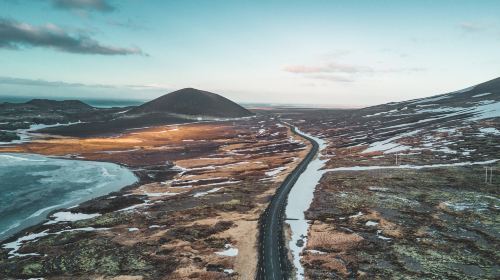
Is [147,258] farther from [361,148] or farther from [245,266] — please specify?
[361,148]

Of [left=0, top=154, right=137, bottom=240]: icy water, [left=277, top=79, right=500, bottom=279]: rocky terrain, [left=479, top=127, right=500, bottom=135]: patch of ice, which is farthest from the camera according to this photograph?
[left=479, top=127, right=500, bottom=135]: patch of ice

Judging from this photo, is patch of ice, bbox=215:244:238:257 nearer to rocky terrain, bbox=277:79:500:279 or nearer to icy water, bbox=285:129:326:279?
icy water, bbox=285:129:326:279

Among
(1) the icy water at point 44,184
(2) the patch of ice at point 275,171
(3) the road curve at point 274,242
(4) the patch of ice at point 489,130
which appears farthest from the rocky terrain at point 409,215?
(1) the icy water at point 44,184

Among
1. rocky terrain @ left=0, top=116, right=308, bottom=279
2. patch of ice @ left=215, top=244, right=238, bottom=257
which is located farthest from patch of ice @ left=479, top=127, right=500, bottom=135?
patch of ice @ left=215, top=244, right=238, bottom=257

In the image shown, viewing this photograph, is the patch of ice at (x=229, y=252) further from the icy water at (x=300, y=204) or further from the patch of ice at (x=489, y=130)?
the patch of ice at (x=489, y=130)

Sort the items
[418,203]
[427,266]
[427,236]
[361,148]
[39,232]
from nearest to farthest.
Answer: [427,266], [427,236], [39,232], [418,203], [361,148]

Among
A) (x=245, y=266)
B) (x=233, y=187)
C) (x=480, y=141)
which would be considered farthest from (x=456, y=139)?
(x=245, y=266)

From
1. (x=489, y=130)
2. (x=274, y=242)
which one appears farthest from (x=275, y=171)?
(x=489, y=130)
